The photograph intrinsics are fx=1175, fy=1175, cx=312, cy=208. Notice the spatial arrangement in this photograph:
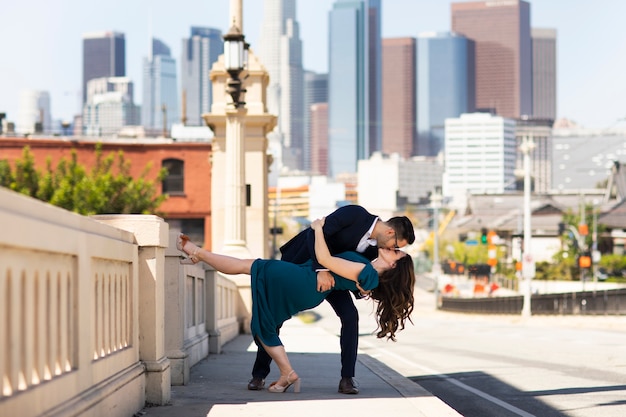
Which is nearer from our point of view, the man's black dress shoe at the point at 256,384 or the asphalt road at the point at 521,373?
the man's black dress shoe at the point at 256,384

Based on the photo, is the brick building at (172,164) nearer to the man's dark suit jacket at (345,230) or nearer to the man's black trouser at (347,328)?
the man's black trouser at (347,328)

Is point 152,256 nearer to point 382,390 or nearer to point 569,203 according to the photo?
point 382,390

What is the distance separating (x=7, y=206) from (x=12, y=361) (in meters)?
0.64

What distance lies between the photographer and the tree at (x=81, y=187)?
5847 centimetres

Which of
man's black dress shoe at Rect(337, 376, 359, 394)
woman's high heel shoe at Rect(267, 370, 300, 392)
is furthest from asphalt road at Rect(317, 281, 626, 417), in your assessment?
woman's high heel shoe at Rect(267, 370, 300, 392)

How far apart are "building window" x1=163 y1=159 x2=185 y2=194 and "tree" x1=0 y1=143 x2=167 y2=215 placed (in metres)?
2.11

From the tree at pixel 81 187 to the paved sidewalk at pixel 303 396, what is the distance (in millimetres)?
45986

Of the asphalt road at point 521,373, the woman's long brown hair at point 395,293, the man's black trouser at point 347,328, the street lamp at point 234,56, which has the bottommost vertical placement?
the asphalt road at point 521,373

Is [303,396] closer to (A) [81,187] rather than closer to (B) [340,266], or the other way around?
(B) [340,266]

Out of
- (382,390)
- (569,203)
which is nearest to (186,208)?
(382,390)

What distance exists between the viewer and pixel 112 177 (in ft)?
198

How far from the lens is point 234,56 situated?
66.3 ft

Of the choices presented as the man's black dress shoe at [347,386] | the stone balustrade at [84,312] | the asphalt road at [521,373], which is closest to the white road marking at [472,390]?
the asphalt road at [521,373]

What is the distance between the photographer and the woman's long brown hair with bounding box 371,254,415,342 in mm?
8695
